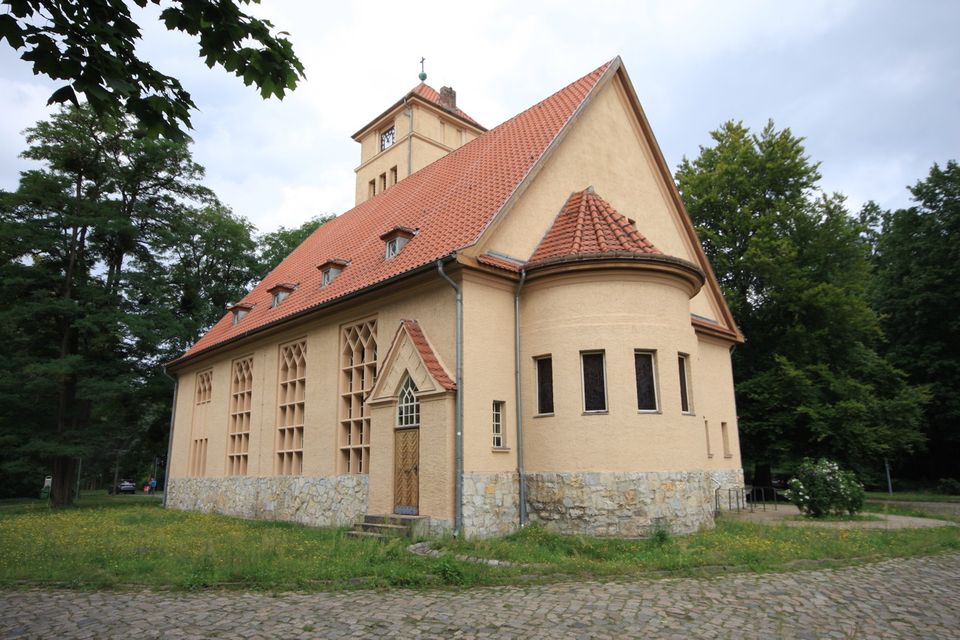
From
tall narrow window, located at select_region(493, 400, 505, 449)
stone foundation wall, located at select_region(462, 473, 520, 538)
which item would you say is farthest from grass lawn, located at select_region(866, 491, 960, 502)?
tall narrow window, located at select_region(493, 400, 505, 449)

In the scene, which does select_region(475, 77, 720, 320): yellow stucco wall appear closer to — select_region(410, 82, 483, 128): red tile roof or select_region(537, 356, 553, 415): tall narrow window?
select_region(537, 356, 553, 415): tall narrow window

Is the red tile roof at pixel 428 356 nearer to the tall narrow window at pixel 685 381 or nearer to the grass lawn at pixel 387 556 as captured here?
the grass lawn at pixel 387 556

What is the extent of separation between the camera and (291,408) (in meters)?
17.5

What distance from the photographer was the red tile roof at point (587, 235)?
42.9 feet

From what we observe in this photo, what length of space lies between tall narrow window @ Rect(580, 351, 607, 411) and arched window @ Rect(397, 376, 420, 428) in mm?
Answer: 3395

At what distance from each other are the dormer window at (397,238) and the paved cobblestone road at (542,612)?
9406 millimetres

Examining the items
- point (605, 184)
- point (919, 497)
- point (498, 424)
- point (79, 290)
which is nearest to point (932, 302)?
point (919, 497)

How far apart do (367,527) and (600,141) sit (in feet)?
36.4

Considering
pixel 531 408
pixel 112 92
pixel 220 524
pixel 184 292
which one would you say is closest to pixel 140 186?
pixel 184 292

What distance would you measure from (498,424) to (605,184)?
7298mm

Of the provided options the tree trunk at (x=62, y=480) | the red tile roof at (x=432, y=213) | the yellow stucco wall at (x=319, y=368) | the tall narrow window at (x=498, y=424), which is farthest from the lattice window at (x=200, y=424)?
the tall narrow window at (x=498, y=424)

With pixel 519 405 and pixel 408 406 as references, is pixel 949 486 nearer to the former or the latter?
pixel 519 405

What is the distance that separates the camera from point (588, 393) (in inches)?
487

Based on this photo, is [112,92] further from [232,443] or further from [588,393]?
[232,443]
